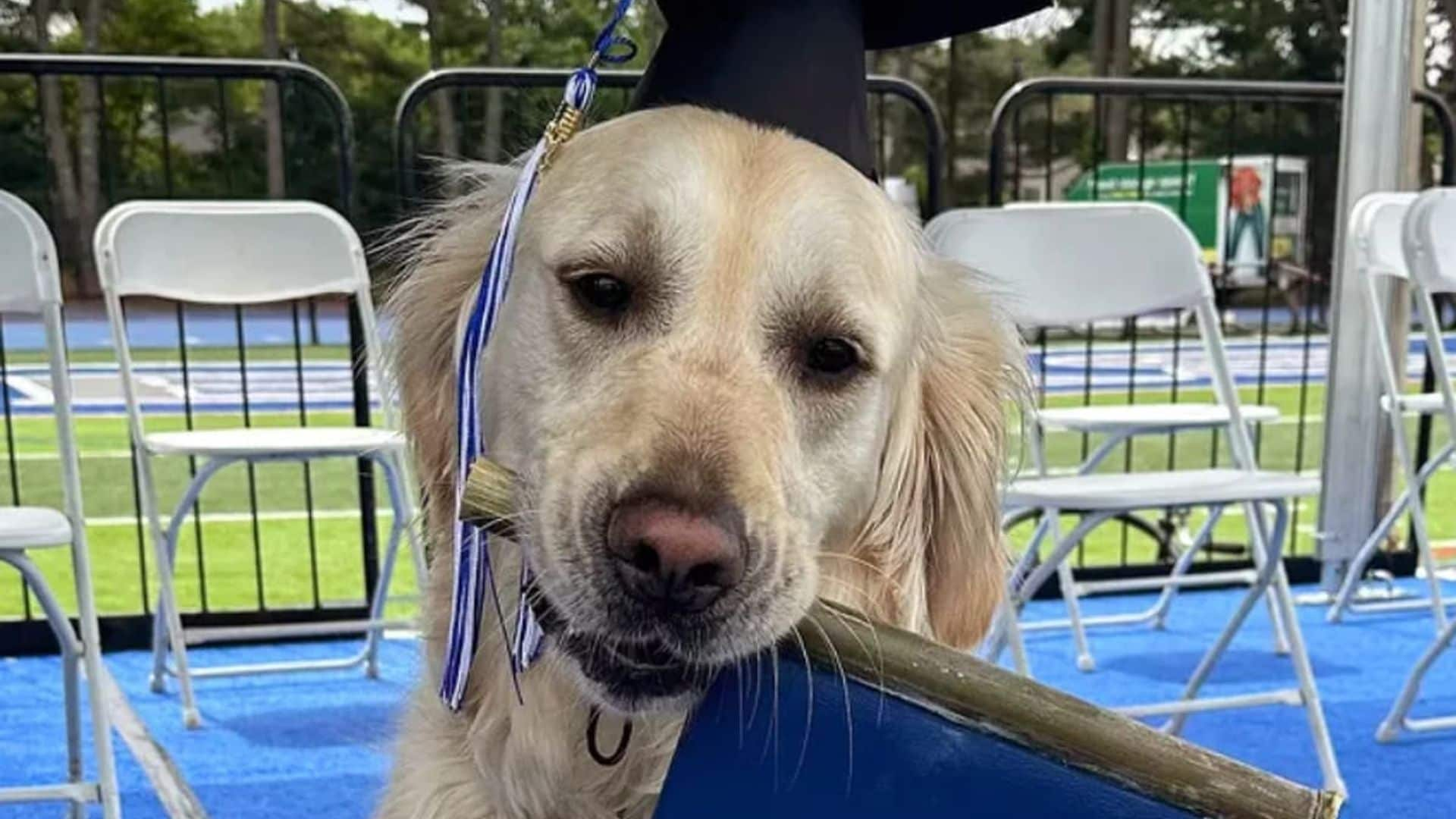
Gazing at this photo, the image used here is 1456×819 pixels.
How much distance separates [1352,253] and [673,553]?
382cm

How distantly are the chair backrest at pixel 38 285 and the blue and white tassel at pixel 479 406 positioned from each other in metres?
1.44

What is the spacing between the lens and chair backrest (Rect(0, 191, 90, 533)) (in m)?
2.52

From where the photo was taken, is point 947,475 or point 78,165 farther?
point 78,165

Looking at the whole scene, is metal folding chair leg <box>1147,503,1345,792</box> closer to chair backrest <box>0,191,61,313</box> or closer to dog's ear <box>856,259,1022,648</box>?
dog's ear <box>856,259,1022,648</box>

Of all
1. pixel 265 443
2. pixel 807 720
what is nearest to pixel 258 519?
pixel 265 443

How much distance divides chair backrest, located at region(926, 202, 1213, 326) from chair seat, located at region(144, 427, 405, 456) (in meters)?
1.54

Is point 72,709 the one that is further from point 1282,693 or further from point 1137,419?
point 1137,419

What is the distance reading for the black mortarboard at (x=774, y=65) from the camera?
4.44 feet

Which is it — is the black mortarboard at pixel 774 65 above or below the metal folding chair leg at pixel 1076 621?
above

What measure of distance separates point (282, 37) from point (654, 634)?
15.4 meters

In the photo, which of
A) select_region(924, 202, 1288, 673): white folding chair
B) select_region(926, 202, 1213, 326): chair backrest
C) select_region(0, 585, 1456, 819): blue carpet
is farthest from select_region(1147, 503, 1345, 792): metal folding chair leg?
select_region(926, 202, 1213, 326): chair backrest

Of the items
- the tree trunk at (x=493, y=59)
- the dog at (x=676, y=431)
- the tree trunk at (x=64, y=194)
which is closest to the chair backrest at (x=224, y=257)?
the tree trunk at (x=493, y=59)

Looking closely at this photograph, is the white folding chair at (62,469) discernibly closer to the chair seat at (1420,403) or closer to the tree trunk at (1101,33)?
the chair seat at (1420,403)

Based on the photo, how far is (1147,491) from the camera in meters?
2.89
